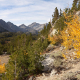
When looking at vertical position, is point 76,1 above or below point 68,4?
above

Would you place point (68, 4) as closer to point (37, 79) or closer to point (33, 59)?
point (33, 59)

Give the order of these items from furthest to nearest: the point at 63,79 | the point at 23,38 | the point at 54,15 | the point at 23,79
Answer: the point at 54,15, the point at 23,38, the point at 23,79, the point at 63,79

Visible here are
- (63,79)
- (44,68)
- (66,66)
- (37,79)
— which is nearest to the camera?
(63,79)

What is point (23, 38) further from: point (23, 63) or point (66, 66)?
point (66, 66)

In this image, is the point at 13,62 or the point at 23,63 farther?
the point at 23,63

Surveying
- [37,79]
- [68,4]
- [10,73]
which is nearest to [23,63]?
[10,73]

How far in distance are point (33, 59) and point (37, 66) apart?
5.49 ft

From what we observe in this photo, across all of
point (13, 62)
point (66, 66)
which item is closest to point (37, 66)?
point (13, 62)

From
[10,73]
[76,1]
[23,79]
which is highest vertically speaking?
[76,1]

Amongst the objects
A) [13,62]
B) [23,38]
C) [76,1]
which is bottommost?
[13,62]

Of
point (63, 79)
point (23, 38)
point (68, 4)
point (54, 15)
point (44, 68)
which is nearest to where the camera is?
point (68, 4)

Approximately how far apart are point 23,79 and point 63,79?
7.75 meters

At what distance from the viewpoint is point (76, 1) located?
4784 cm

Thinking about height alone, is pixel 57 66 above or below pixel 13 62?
below
